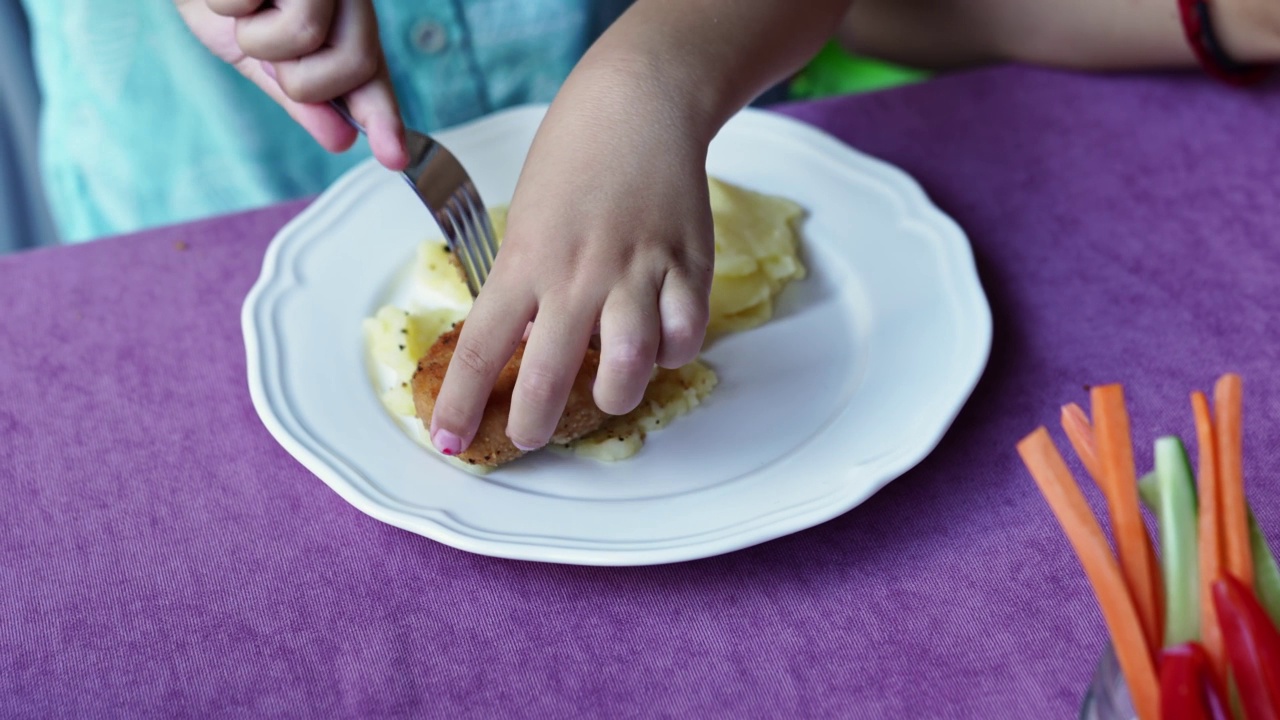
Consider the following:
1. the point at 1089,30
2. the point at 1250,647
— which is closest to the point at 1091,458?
the point at 1250,647

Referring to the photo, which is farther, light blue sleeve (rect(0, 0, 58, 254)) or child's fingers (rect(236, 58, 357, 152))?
light blue sleeve (rect(0, 0, 58, 254))

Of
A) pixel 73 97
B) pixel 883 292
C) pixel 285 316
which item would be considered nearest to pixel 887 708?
pixel 883 292

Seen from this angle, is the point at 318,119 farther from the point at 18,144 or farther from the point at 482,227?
the point at 18,144

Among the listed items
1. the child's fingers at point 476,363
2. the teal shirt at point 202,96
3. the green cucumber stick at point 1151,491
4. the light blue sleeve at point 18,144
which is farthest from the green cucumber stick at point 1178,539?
the light blue sleeve at point 18,144

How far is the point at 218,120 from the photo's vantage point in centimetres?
163

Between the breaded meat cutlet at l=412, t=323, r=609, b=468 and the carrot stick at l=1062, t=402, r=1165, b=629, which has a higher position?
the carrot stick at l=1062, t=402, r=1165, b=629

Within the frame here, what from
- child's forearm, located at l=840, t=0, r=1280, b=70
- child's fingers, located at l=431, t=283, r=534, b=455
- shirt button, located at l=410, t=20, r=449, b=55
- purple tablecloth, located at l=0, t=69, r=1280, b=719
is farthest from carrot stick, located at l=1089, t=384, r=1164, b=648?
shirt button, located at l=410, t=20, r=449, b=55

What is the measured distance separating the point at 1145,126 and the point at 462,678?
1.13 m

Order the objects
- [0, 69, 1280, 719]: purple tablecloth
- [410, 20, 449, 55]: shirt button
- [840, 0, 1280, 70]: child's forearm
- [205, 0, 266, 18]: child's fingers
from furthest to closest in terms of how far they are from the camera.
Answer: [410, 20, 449, 55]: shirt button, [840, 0, 1280, 70]: child's forearm, [205, 0, 266, 18]: child's fingers, [0, 69, 1280, 719]: purple tablecloth

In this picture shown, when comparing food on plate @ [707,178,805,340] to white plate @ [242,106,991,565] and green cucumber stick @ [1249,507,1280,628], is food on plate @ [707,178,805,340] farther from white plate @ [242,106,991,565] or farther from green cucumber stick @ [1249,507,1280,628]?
green cucumber stick @ [1249,507,1280,628]

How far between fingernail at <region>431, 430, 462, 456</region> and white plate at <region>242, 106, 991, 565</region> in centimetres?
5

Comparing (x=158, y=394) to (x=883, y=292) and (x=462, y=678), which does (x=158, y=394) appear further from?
(x=883, y=292)

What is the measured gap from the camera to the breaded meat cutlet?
92cm

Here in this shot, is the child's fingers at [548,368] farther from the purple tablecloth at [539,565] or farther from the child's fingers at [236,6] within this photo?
the child's fingers at [236,6]
